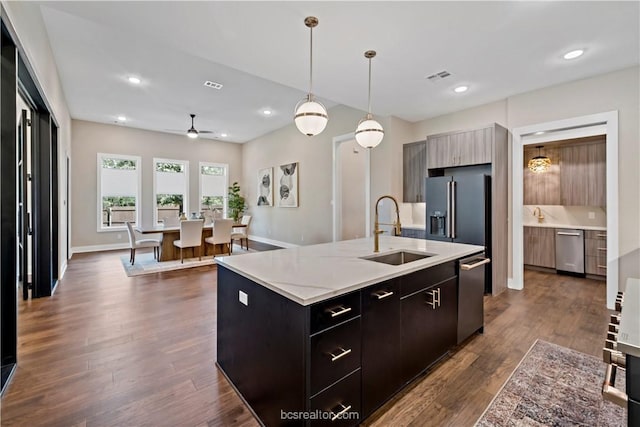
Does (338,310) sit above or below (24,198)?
below

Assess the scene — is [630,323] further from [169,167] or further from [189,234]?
[169,167]

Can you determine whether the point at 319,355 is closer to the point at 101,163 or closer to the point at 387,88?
the point at 387,88

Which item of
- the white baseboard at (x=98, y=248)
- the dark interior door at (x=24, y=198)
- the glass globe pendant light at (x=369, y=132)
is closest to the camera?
the glass globe pendant light at (x=369, y=132)

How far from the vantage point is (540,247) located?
17.4ft

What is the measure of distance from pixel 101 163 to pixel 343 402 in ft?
28.3

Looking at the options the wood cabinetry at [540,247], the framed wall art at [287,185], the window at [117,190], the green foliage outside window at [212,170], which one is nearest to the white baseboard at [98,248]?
the window at [117,190]

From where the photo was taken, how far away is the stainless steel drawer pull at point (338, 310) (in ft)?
4.62

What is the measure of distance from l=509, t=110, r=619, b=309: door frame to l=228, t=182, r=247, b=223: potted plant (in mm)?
7381

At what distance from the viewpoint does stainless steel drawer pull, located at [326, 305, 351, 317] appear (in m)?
1.41

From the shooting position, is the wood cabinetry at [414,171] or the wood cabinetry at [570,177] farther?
the wood cabinetry at [414,171]

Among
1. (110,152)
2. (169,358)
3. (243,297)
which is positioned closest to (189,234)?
A: (169,358)

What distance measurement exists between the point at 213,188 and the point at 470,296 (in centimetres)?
841

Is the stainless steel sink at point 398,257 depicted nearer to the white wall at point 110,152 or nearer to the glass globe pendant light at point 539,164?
the glass globe pendant light at point 539,164

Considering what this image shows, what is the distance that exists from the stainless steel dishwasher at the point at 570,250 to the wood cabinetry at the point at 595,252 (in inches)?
2.5
